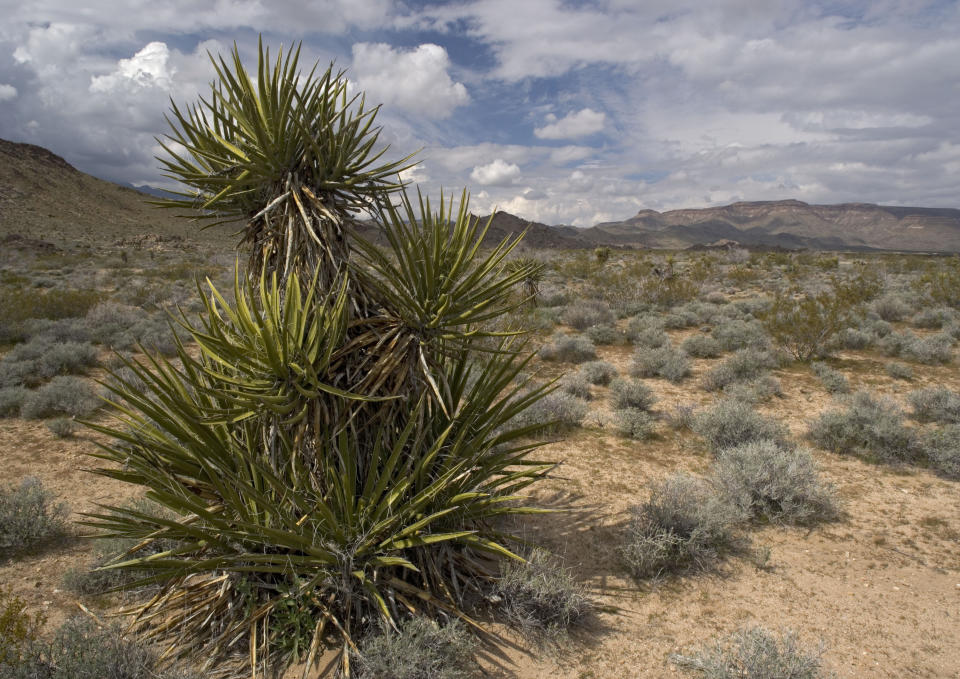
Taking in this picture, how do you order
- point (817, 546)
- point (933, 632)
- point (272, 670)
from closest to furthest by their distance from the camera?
point (272, 670) < point (933, 632) < point (817, 546)

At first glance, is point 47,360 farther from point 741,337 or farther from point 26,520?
point 741,337

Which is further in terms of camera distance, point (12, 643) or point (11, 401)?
point (11, 401)

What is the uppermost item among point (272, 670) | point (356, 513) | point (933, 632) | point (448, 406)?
point (448, 406)

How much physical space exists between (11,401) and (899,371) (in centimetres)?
1403

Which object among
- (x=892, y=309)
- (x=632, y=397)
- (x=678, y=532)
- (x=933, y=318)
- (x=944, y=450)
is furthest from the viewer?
(x=892, y=309)

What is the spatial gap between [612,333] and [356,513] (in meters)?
10.0

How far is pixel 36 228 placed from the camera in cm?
4056

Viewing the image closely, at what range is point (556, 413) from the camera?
6.80m

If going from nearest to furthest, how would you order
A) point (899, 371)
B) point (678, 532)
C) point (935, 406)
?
1. point (678, 532)
2. point (935, 406)
3. point (899, 371)

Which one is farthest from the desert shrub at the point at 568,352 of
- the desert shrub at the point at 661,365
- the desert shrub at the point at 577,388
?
the desert shrub at the point at 577,388

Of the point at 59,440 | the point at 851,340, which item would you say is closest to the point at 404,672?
the point at 59,440

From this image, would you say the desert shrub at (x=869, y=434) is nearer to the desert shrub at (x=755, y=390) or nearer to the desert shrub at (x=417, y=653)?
the desert shrub at (x=755, y=390)

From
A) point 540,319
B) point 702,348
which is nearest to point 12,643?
point 702,348

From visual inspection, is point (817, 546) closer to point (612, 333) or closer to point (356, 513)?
point (356, 513)
